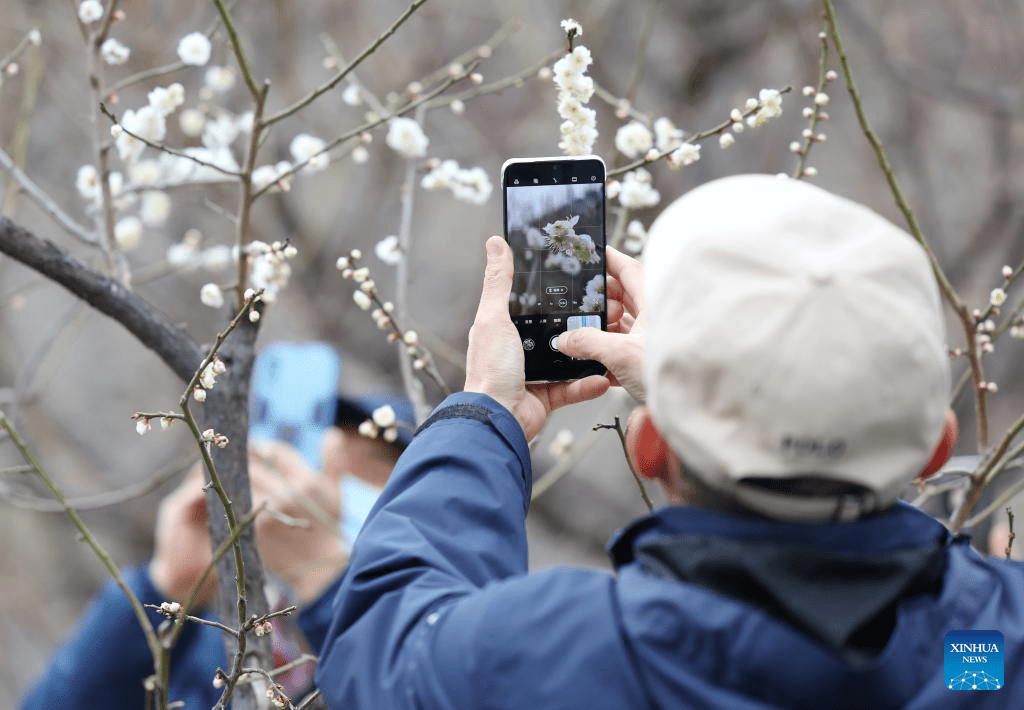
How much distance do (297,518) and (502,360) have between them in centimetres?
136

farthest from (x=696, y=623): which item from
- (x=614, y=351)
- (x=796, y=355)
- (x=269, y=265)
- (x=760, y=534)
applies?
(x=269, y=265)

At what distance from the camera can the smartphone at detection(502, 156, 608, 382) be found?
1.29m

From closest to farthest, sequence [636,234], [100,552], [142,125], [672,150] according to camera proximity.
Result: [100,552], [672,150], [142,125], [636,234]

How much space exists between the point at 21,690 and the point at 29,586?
0.67 metres

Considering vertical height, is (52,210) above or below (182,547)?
Result: above

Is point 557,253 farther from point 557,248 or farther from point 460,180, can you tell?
point 460,180

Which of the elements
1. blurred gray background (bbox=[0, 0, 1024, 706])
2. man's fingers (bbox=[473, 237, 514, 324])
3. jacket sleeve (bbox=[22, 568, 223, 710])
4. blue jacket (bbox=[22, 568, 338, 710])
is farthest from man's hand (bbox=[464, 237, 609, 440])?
blurred gray background (bbox=[0, 0, 1024, 706])

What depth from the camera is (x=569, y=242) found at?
4.34ft

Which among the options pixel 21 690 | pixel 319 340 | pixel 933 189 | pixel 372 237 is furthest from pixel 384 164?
pixel 21 690

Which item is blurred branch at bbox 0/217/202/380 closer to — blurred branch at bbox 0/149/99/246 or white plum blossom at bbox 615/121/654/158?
blurred branch at bbox 0/149/99/246

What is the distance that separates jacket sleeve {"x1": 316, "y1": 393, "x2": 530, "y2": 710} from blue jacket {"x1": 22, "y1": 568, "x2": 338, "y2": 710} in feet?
4.58

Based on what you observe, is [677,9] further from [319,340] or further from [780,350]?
[780,350]

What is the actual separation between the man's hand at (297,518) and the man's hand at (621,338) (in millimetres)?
1012

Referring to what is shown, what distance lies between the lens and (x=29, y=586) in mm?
5180
